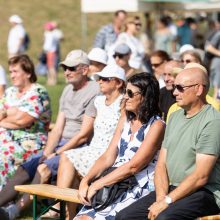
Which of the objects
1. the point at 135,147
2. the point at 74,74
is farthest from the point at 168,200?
the point at 74,74

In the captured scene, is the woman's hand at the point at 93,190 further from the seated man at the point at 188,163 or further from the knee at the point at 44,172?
the knee at the point at 44,172

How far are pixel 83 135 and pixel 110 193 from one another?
1620 mm

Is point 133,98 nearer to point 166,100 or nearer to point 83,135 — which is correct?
point 166,100

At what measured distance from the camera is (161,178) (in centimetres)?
625

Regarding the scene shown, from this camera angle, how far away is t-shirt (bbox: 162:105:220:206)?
5957mm

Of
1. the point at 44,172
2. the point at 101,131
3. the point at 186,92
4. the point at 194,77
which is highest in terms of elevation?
the point at 194,77

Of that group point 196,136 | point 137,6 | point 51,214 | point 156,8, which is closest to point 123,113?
point 196,136

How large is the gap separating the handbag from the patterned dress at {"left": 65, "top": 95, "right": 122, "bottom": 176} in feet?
3.47

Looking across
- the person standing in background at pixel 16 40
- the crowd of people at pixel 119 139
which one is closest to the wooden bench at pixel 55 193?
the crowd of people at pixel 119 139

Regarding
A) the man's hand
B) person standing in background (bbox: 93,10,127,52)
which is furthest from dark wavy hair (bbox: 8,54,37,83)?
person standing in background (bbox: 93,10,127,52)

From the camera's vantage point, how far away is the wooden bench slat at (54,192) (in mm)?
6855

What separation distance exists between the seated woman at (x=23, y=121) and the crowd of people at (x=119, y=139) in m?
0.01

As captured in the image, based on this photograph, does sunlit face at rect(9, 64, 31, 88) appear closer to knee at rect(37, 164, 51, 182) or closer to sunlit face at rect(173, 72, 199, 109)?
knee at rect(37, 164, 51, 182)

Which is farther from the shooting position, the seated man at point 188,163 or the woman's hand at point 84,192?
the woman's hand at point 84,192
